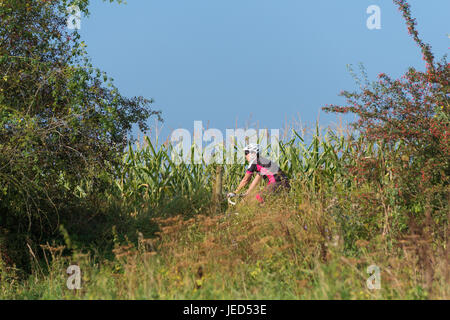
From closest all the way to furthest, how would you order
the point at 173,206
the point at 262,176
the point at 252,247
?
1. the point at 252,247
2. the point at 173,206
3. the point at 262,176

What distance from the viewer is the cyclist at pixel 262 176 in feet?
31.8

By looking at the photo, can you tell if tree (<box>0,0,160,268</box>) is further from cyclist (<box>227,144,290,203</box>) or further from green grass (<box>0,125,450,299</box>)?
cyclist (<box>227,144,290,203</box>)

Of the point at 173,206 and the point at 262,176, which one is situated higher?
the point at 262,176

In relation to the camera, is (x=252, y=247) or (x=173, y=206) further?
(x=173, y=206)

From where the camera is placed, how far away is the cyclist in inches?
381

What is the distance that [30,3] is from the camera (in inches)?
329

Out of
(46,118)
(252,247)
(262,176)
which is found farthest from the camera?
(262,176)

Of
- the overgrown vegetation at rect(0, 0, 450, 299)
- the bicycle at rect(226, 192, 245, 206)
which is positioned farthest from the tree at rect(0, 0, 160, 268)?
the bicycle at rect(226, 192, 245, 206)

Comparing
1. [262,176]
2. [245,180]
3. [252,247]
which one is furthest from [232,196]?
[252,247]

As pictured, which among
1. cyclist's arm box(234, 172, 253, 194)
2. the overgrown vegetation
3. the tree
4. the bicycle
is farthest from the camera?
cyclist's arm box(234, 172, 253, 194)

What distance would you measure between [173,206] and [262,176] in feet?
6.84

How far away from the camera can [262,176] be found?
10.4m

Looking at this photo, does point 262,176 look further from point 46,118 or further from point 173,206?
point 46,118

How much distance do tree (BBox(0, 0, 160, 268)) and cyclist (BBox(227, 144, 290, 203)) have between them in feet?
9.27
